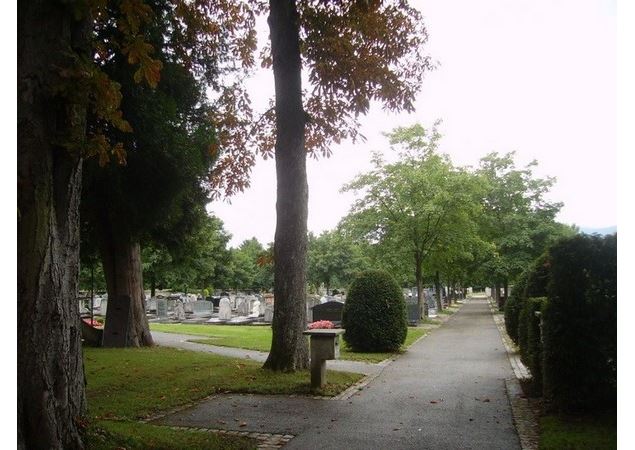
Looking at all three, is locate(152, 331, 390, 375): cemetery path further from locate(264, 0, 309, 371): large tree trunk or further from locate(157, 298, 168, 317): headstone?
locate(157, 298, 168, 317): headstone

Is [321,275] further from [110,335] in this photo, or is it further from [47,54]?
[47,54]

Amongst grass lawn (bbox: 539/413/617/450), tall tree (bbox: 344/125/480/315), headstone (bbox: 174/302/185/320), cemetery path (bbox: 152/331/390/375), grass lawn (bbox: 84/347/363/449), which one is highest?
tall tree (bbox: 344/125/480/315)

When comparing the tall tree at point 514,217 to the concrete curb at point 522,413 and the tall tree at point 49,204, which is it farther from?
the tall tree at point 49,204

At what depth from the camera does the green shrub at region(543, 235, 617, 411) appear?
219 inches

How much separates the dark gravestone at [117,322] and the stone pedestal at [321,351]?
Answer: 817cm

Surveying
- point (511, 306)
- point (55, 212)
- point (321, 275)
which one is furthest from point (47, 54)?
point (321, 275)

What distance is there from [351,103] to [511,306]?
7821 millimetres

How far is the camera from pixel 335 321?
1970cm

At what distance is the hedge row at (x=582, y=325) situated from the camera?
5559 millimetres

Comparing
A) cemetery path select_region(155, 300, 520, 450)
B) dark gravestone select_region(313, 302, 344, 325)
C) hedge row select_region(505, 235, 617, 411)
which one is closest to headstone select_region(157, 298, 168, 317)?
dark gravestone select_region(313, 302, 344, 325)

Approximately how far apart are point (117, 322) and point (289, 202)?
25.3ft

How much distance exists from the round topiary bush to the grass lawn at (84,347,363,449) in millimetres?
3577

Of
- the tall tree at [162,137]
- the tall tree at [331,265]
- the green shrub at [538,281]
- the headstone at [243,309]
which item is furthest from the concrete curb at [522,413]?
the tall tree at [331,265]

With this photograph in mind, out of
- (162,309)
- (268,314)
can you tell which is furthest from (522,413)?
(162,309)
